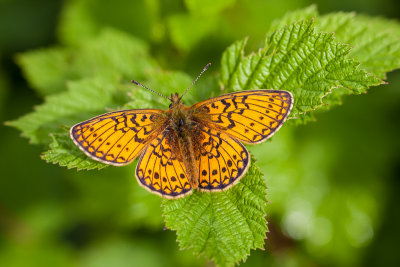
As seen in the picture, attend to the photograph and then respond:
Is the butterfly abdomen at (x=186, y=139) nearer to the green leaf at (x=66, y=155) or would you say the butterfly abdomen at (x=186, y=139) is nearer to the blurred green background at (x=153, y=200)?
the green leaf at (x=66, y=155)

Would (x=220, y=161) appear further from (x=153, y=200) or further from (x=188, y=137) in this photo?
(x=153, y=200)

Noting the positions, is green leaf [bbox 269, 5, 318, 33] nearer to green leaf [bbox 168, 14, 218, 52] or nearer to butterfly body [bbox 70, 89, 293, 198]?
butterfly body [bbox 70, 89, 293, 198]

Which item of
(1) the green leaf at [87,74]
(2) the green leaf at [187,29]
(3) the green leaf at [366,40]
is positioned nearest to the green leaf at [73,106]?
(1) the green leaf at [87,74]

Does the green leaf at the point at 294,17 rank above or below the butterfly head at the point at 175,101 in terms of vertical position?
above

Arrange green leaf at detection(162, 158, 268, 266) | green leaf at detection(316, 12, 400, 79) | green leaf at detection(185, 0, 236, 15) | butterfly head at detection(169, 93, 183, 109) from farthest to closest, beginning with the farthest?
green leaf at detection(185, 0, 236, 15) < green leaf at detection(316, 12, 400, 79) < butterfly head at detection(169, 93, 183, 109) < green leaf at detection(162, 158, 268, 266)

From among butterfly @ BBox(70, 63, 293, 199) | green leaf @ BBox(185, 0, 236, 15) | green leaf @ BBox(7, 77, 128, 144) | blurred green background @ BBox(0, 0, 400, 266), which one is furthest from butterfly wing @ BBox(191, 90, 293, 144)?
green leaf @ BBox(185, 0, 236, 15)

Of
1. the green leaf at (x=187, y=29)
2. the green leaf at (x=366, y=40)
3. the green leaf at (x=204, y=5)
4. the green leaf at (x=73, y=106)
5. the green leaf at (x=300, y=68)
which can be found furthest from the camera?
the green leaf at (x=187, y=29)

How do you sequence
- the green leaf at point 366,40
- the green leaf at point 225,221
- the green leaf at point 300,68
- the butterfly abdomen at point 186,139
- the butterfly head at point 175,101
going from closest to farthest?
the green leaf at point 225,221 < the green leaf at point 300,68 < the butterfly abdomen at point 186,139 < the butterfly head at point 175,101 < the green leaf at point 366,40

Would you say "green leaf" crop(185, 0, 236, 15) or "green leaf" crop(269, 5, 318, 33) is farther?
"green leaf" crop(185, 0, 236, 15)

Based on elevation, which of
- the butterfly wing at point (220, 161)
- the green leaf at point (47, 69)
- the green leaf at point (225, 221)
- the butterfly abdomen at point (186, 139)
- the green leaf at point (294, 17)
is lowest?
the green leaf at point (225, 221)
